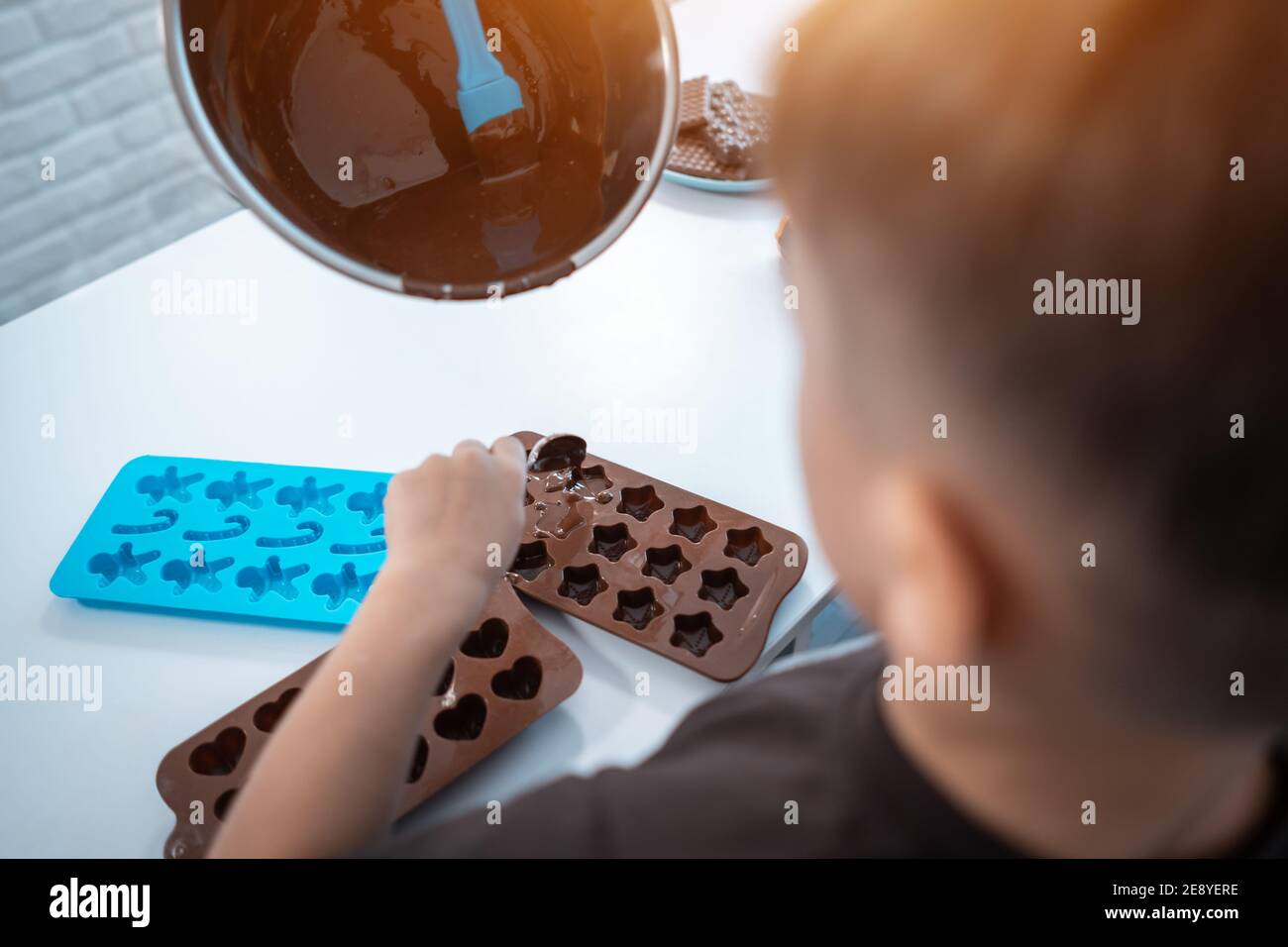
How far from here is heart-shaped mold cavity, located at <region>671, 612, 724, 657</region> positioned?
0.70 meters

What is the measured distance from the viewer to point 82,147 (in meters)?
1.69

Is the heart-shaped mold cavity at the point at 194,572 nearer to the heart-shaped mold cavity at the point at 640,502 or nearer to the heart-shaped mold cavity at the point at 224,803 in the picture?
the heart-shaped mold cavity at the point at 224,803

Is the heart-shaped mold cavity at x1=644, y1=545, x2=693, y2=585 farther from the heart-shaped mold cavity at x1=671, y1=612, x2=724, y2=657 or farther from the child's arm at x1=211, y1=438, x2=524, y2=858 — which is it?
the child's arm at x1=211, y1=438, x2=524, y2=858

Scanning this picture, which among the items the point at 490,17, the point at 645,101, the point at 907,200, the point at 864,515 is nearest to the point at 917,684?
the point at 864,515

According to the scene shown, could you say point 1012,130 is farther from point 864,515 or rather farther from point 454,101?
point 454,101

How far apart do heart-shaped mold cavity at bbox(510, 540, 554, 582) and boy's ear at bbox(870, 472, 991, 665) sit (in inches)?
17.4

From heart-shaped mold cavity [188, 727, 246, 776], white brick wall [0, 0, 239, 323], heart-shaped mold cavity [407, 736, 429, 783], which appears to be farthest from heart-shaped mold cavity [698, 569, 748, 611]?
white brick wall [0, 0, 239, 323]

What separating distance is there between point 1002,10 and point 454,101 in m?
0.46

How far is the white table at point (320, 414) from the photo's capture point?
64 centimetres

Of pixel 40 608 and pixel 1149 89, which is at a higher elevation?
pixel 1149 89

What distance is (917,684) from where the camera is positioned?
1.34ft
